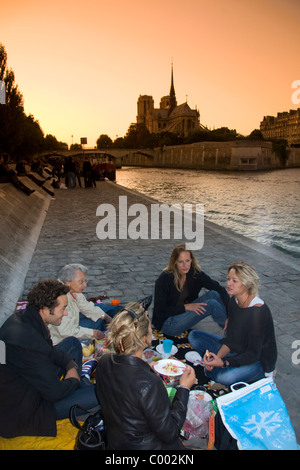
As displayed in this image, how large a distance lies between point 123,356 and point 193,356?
183cm

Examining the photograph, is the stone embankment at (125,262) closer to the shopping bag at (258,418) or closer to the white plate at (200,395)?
the shopping bag at (258,418)

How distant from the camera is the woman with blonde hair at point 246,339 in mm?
3180

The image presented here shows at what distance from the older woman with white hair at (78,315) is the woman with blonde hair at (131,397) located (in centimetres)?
172

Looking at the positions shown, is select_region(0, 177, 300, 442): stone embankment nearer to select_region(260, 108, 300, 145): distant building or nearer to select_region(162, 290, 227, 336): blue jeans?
select_region(162, 290, 227, 336): blue jeans

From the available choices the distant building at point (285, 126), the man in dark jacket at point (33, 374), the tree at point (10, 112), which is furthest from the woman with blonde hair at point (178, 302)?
the distant building at point (285, 126)

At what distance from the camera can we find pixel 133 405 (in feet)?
6.33

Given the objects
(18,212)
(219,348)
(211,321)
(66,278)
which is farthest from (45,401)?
(18,212)

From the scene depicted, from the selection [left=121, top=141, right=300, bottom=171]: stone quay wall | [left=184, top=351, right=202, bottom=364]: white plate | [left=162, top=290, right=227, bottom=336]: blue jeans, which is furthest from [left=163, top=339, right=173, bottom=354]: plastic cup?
[left=121, top=141, right=300, bottom=171]: stone quay wall

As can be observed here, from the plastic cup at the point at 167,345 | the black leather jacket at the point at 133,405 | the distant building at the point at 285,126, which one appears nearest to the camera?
the black leather jacket at the point at 133,405

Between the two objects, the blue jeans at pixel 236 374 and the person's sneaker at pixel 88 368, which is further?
the person's sneaker at pixel 88 368

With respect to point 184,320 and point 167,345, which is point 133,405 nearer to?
point 167,345
